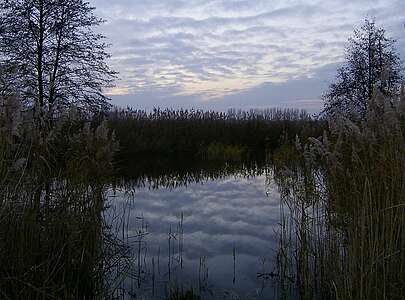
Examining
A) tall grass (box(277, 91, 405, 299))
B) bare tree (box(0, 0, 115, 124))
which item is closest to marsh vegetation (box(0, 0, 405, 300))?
tall grass (box(277, 91, 405, 299))

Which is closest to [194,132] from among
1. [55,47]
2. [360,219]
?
[55,47]

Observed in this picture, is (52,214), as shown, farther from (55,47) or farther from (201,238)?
(55,47)

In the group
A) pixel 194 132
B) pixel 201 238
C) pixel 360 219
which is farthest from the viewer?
pixel 194 132

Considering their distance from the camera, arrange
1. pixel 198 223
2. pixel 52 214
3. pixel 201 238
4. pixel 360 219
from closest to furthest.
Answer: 1. pixel 360 219
2. pixel 52 214
3. pixel 201 238
4. pixel 198 223

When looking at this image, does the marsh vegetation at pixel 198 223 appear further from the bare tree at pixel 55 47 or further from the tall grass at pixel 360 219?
the bare tree at pixel 55 47

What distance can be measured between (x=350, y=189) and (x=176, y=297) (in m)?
1.94

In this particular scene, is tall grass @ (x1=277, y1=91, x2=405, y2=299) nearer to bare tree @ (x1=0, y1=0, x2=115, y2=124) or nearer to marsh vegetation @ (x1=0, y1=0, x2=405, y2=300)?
marsh vegetation @ (x1=0, y1=0, x2=405, y2=300)

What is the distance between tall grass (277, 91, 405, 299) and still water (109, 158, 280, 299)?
0.62 meters

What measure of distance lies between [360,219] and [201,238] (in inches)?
153

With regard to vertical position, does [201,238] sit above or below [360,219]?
below

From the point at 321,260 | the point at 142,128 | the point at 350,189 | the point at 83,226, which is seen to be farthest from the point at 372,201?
the point at 142,128

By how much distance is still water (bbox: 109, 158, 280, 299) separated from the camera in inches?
195

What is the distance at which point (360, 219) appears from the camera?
3.31m

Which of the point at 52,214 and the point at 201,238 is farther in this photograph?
the point at 201,238
